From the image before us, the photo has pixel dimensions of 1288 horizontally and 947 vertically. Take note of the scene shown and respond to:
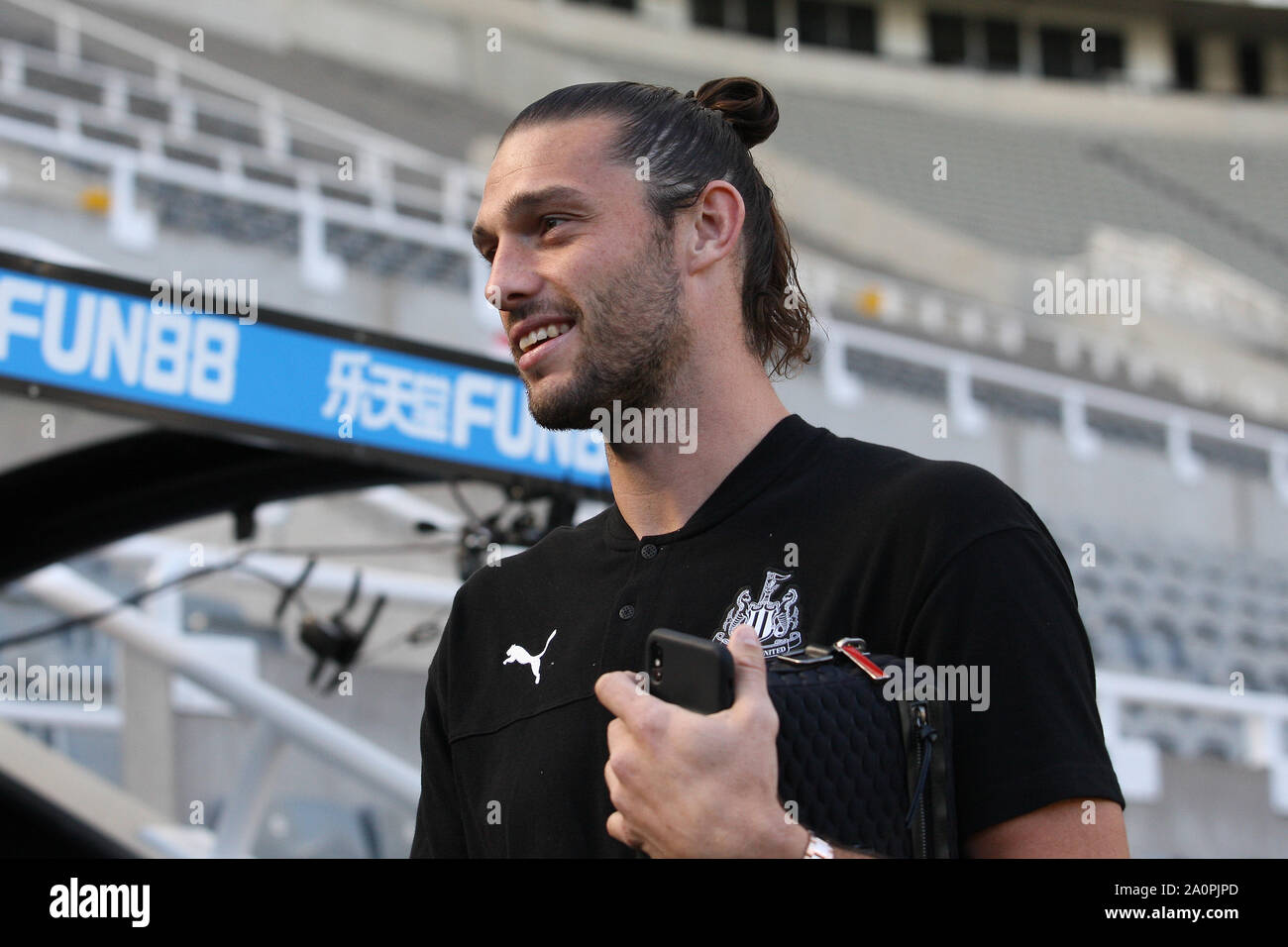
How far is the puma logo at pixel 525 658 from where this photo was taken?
4.29 ft

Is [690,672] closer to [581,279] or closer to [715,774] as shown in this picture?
[715,774]

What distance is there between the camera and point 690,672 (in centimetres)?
96

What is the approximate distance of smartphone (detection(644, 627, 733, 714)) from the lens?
0.95 m

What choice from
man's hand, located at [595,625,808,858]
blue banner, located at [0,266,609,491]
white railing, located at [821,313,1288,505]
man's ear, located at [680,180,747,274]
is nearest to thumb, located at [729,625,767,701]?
man's hand, located at [595,625,808,858]

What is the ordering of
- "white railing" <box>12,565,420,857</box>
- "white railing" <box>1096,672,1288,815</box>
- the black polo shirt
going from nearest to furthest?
the black polo shirt < "white railing" <box>12,565,420,857</box> < "white railing" <box>1096,672,1288,815</box>

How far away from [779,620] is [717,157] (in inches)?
19.0

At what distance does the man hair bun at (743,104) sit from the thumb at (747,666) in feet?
2.23

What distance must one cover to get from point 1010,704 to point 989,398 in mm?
8936

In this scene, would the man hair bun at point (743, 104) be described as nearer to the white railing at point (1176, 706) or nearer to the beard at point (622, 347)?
the beard at point (622, 347)

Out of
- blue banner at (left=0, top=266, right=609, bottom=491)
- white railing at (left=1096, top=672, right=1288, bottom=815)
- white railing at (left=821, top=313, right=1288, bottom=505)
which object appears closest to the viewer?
blue banner at (left=0, top=266, right=609, bottom=491)

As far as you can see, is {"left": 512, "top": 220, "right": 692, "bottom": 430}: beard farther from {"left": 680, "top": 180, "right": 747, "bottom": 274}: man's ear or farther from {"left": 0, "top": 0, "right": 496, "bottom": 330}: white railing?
{"left": 0, "top": 0, "right": 496, "bottom": 330}: white railing

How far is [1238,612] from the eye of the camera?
969cm

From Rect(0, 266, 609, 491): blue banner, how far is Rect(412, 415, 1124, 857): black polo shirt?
1.24m

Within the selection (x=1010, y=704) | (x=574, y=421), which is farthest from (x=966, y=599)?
(x=574, y=421)
